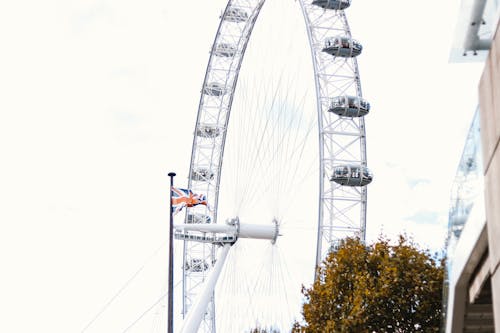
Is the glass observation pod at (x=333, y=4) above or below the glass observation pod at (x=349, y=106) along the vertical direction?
above

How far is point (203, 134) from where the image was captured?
46438 millimetres

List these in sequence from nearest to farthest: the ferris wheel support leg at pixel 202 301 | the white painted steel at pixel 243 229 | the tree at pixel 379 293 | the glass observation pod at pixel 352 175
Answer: the tree at pixel 379 293
the glass observation pod at pixel 352 175
the white painted steel at pixel 243 229
the ferris wheel support leg at pixel 202 301

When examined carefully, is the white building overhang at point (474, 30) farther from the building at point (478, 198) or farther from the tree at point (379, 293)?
the tree at point (379, 293)

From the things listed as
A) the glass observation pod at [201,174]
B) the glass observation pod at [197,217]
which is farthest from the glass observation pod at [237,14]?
the glass observation pod at [197,217]

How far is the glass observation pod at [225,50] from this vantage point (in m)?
44.5

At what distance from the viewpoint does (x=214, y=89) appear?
1800 inches

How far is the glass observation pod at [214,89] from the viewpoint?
4553 centimetres

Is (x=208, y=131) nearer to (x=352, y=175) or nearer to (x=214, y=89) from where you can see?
(x=214, y=89)

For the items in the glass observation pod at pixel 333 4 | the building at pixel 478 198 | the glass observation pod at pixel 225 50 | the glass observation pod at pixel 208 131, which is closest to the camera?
the building at pixel 478 198

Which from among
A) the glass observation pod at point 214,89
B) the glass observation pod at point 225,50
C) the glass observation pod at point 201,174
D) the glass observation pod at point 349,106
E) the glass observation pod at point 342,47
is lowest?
the glass observation pod at point 201,174

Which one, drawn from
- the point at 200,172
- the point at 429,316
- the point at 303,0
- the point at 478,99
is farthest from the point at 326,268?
the point at 200,172

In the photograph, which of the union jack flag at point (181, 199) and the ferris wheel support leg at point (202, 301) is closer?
the union jack flag at point (181, 199)

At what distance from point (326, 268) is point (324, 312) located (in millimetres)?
1722

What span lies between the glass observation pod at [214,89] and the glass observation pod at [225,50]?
5.41 ft
